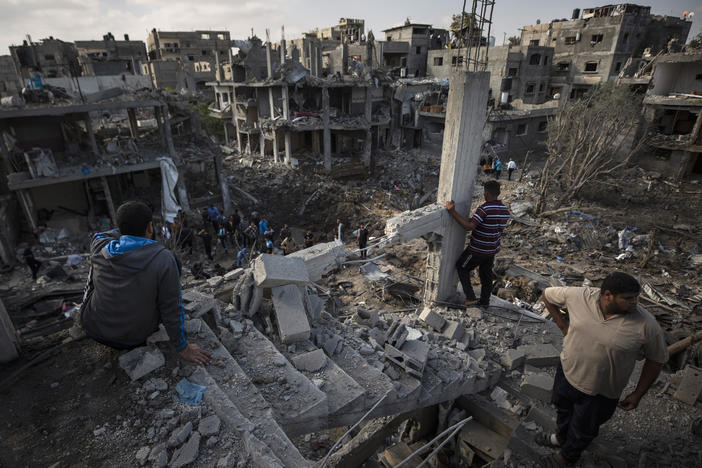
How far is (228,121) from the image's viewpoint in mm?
30438

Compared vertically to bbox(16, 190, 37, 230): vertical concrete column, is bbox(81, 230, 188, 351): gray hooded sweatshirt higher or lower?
higher

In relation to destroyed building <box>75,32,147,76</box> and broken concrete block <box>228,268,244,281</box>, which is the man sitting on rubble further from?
destroyed building <box>75,32,147,76</box>

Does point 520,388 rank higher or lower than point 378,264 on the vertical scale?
higher

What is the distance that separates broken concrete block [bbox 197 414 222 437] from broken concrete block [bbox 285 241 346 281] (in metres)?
2.79

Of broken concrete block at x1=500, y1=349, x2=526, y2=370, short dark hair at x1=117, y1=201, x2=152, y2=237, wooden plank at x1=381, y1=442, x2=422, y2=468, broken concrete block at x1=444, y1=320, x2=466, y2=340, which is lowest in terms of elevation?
wooden plank at x1=381, y1=442, x2=422, y2=468

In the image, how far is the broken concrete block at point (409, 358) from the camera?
3918 millimetres

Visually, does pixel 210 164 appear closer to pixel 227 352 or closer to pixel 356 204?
pixel 356 204

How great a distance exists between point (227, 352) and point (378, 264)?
915 cm

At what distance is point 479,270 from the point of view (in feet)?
21.2

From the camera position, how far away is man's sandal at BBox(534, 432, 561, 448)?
3.78 meters

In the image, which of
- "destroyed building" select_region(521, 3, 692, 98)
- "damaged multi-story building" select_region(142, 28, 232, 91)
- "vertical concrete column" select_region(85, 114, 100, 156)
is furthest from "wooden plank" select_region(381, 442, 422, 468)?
"damaged multi-story building" select_region(142, 28, 232, 91)

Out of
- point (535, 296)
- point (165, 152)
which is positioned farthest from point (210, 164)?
point (535, 296)

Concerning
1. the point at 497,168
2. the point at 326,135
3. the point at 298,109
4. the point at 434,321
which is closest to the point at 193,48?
the point at 298,109

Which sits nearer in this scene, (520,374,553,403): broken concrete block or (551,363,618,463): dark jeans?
(551,363,618,463): dark jeans
